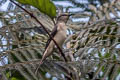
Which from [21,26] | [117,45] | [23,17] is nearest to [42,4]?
[117,45]

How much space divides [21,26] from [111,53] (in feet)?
1.71

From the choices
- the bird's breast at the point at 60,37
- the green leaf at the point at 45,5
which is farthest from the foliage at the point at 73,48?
the green leaf at the point at 45,5

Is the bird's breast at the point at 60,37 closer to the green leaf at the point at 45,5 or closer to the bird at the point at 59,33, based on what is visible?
the bird at the point at 59,33

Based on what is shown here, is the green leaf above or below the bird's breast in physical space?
above

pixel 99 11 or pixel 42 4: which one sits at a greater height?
pixel 42 4

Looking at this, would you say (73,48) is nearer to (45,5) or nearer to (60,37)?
(60,37)

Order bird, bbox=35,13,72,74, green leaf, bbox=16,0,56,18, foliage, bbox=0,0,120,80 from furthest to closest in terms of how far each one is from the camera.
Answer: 1. bird, bbox=35,13,72,74
2. foliage, bbox=0,0,120,80
3. green leaf, bbox=16,0,56,18

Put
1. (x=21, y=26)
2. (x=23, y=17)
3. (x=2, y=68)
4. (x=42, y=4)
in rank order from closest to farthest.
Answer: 1. (x=42, y=4)
2. (x=2, y=68)
3. (x=21, y=26)
4. (x=23, y=17)

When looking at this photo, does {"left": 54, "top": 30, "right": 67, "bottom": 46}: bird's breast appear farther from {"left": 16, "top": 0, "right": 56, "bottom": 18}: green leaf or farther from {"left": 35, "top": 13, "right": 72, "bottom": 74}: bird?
{"left": 16, "top": 0, "right": 56, "bottom": 18}: green leaf

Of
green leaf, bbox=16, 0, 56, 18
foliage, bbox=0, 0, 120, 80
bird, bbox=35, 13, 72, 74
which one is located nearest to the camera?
green leaf, bbox=16, 0, 56, 18

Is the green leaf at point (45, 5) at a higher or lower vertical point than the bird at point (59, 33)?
higher

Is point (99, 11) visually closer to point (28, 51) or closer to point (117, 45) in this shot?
point (117, 45)

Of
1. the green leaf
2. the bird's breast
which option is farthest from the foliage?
the green leaf

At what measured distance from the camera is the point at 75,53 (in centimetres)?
145
